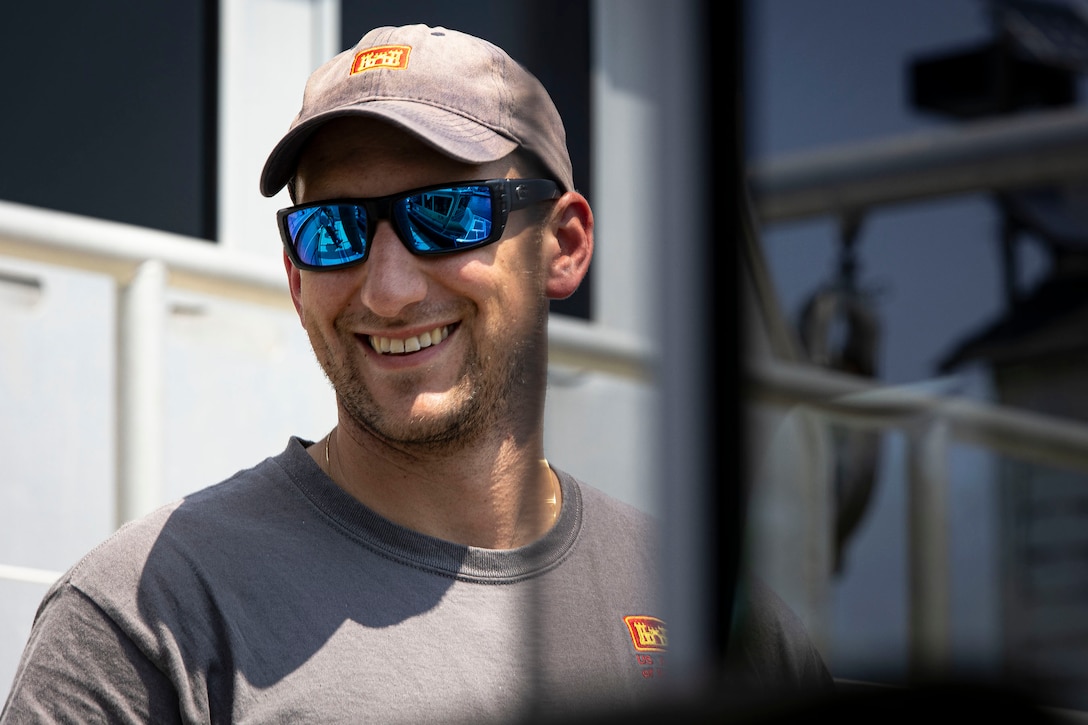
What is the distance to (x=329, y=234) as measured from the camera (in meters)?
1.68

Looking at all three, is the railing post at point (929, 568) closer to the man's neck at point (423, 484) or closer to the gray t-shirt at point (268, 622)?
the gray t-shirt at point (268, 622)

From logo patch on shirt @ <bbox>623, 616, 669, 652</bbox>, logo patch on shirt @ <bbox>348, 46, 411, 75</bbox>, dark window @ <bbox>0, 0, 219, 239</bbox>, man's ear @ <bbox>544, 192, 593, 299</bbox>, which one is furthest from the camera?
dark window @ <bbox>0, 0, 219, 239</bbox>

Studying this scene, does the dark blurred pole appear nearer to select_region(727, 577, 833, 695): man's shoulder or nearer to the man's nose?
select_region(727, 577, 833, 695): man's shoulder

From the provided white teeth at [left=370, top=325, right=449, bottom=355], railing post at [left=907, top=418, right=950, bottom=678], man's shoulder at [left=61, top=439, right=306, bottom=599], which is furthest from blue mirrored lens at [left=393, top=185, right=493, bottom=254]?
railing post at [left=907, top=418, right=950, bottom=678]

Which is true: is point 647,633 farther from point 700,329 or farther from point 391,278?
point 391,278

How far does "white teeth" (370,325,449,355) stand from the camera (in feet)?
5.72

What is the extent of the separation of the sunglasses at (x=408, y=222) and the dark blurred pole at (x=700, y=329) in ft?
2.86

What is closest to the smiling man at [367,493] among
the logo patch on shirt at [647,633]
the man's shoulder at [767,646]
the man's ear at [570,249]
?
the man's ear at [570,249]

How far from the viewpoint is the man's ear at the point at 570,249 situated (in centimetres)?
84

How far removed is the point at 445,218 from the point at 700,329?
0.98 metres

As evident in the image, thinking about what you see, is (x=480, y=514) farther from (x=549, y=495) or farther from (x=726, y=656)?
(x=726, y=656)

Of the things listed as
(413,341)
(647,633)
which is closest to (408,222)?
(413,341)

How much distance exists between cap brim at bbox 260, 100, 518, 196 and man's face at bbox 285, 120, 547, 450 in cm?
2

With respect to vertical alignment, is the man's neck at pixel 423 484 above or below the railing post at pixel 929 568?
below
